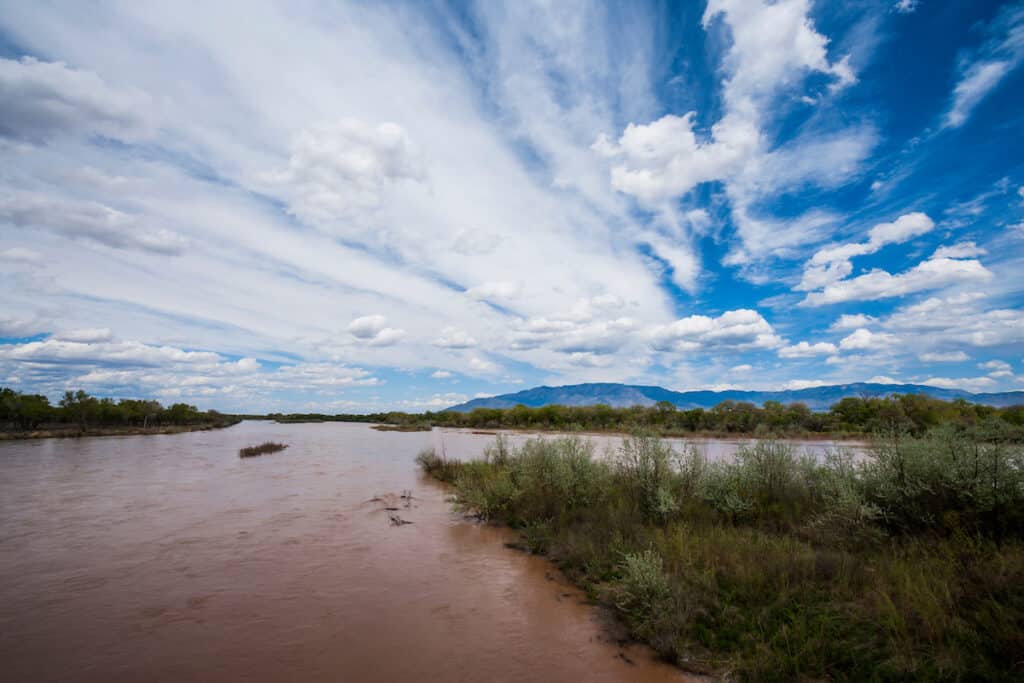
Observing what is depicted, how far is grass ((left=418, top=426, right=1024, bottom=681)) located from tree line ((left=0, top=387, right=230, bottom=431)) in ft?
236

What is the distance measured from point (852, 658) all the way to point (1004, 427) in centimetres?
568

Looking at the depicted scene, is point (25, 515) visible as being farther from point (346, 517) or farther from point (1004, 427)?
point (1004, 427)

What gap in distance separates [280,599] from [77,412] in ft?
280

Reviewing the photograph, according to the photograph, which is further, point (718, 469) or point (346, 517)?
point (346, 517)

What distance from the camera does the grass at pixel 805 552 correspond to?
4.78 meters

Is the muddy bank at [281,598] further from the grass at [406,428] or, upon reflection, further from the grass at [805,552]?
the grass at [406,428]

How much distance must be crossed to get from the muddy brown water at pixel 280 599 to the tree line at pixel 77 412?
62222 mm

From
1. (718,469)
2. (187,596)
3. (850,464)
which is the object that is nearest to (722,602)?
(718,469)

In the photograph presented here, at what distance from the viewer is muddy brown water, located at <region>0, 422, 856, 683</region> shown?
5578 mm

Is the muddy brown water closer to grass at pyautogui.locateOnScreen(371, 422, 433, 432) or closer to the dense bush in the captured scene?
the dense bush

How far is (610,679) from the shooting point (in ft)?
17.4

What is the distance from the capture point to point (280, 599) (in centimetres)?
766

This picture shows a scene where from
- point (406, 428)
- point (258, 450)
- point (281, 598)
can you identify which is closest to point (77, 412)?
point (406, 428)

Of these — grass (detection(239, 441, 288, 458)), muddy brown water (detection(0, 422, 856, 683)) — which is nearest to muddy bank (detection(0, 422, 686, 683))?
muddy brown water (detection(0, 422, 856, 683))
